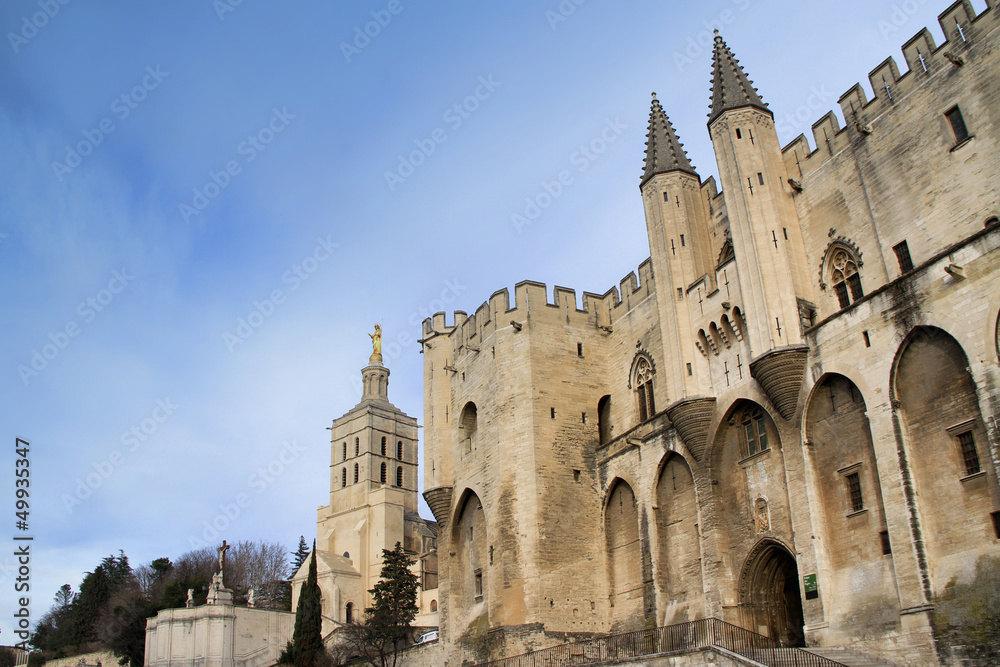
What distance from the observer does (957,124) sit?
19172 mm

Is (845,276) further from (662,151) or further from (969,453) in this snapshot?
(662,151)

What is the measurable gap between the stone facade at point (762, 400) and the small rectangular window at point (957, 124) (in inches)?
1.9

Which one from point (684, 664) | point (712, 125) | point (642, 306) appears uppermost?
point (712, 125)

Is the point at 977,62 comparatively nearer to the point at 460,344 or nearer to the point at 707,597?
the point at 707,597

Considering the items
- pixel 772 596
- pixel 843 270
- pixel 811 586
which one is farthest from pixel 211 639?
pixel 843 270

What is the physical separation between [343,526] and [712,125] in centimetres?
5090

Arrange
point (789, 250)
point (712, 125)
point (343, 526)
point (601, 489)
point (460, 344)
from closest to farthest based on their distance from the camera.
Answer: point (789, 250) < point (712, 125) < point (601, 489) < point (460, 344) < point (343, 526)

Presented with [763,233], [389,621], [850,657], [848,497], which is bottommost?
[850,657]

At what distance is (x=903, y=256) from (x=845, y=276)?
1778 millimetres

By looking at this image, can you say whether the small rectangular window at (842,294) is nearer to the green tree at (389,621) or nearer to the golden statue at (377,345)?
the green tree at (389,621)

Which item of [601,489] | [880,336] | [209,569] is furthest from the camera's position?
[209,569]

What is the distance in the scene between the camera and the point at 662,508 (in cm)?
2525

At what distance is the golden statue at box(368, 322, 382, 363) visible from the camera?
258 feet

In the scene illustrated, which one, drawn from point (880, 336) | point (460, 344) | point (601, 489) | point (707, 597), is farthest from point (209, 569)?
point (880, 336)
